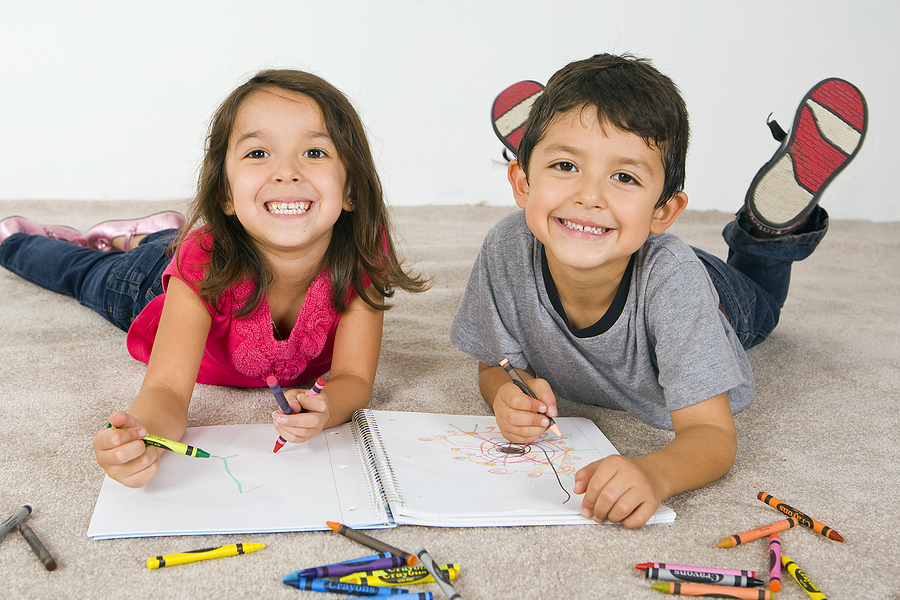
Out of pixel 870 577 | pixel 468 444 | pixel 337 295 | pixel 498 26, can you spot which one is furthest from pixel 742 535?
pixel 498 26

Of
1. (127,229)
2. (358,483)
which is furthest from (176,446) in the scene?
(127,229)

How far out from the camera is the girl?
0.92m

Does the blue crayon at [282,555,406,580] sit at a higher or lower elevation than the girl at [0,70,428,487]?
lower

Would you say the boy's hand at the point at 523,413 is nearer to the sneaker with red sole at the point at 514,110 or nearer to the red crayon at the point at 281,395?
the red crayon at the point at 281,395

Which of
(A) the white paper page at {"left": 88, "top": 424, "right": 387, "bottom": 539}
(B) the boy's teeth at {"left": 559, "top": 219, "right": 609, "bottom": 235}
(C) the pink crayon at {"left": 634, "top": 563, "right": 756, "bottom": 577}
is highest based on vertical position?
(B) the boy's teeth at {"left": 559, "top": 219, "right": 609, "bottom": 235}

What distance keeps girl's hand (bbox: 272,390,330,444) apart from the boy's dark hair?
42 centimetres

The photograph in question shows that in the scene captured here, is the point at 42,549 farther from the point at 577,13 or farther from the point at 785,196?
the point at 577,13

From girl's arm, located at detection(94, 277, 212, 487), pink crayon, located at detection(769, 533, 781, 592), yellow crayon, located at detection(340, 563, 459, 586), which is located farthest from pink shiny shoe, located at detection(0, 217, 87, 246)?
pink crayon, located at detection(769, 533, 781, 592)

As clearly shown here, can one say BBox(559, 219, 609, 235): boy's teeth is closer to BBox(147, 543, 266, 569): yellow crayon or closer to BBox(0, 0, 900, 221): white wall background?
BBox(147, 543, 266, 569): yellow crayon

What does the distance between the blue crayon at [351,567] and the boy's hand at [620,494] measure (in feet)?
0.65

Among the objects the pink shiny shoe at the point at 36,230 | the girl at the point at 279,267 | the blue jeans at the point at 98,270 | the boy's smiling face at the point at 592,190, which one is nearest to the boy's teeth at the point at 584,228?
the boy's smiling face at the point at 592,190

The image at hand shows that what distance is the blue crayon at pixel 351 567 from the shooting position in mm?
609

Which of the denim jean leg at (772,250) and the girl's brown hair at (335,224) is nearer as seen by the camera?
the girl's brown hair at (335,224)

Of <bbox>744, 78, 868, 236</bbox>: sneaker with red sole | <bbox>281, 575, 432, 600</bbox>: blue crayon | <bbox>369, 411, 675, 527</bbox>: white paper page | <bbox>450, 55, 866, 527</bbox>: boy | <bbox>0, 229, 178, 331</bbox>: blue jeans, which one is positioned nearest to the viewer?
<bbox>281, 575, 432, 600</bbox>: blue crayon
